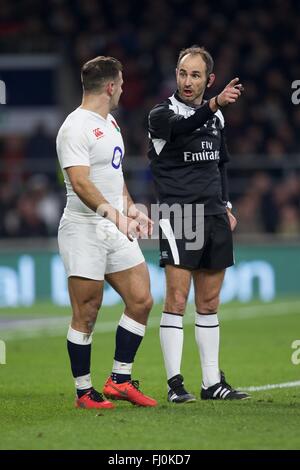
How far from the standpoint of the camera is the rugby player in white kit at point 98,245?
25.3ft

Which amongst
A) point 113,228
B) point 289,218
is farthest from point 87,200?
point 289,218

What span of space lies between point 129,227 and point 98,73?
3.60ft

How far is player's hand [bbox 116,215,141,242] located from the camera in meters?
7.41

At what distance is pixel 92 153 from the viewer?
7.71 metres

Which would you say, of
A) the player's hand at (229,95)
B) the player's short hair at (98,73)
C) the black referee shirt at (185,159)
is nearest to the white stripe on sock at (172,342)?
the black referee shirt at (185,159)

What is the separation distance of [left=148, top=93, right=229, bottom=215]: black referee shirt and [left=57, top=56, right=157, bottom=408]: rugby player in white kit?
43 centimetres

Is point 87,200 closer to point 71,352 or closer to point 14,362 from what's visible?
point 71,352

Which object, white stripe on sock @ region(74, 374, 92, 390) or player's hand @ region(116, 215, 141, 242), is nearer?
player's hand @ region(116, 215, 141, 242)

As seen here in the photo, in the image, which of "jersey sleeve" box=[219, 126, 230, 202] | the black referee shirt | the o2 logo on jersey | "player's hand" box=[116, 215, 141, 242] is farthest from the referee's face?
"player's hand" box=[116, 215, 141, 242]

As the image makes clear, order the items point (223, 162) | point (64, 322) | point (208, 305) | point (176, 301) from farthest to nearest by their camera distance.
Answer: point (64, 322)
point (223, 162)
point (208, 305)
point (176, 301)

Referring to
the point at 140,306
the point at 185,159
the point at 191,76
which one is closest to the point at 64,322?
the point at 185,159

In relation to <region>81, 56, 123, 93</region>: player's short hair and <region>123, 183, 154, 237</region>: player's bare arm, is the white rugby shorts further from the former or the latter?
<region>81, 56, 123, 93</region>: player's short hair

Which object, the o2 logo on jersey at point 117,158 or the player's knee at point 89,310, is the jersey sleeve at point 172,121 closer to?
the o2 logo on jersey at point 117,158

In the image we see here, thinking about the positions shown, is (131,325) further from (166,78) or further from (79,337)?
(166,78)
